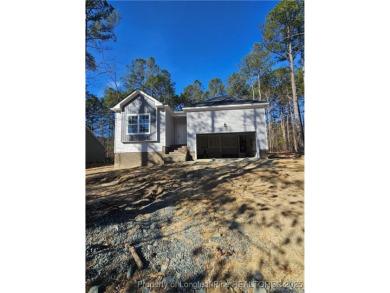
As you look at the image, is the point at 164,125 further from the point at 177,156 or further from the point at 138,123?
the point at 177,156

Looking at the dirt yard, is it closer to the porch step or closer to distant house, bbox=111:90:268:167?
the porch step

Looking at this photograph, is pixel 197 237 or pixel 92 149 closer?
pixel 197 237

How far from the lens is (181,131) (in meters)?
10.6

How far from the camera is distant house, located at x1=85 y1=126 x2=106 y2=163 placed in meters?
13.1

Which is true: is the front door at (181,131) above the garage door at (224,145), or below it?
above

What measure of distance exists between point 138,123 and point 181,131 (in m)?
2.99

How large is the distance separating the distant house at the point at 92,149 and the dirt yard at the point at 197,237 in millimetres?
11413

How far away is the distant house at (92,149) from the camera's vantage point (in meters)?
13.1

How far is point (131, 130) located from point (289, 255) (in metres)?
9.39

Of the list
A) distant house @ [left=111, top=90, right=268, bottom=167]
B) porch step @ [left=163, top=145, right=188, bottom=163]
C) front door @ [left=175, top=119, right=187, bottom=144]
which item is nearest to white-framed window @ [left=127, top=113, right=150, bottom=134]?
distant house @ [left=111, top=90, right=268, bottom=167]

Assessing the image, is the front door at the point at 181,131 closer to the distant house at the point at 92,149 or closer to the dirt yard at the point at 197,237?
the dirt yard at the point at 197,237

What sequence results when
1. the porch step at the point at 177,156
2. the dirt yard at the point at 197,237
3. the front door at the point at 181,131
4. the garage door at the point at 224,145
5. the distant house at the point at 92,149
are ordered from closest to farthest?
the dirt yard at the point at 197,237
the porch step at the point at 177,156
the front door at the point at 181,131
the garage door at the point at 224,145
the distant house at the point at 92,149

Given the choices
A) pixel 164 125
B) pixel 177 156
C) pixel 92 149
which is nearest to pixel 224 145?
pixel 177 156

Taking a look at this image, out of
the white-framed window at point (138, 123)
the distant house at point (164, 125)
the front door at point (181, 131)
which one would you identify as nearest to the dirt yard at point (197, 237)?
the distant house at point (164, 125)
